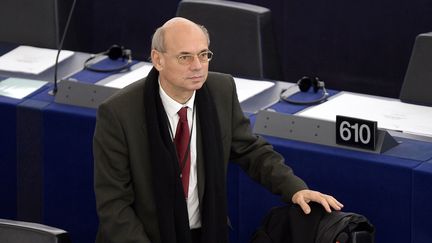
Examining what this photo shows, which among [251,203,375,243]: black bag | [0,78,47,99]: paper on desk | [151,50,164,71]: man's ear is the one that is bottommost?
[251,203,375,243]: black bag

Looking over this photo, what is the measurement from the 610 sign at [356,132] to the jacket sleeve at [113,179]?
35.6 inches

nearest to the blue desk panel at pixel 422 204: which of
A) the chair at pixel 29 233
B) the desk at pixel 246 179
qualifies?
the desk at pixel 246 179

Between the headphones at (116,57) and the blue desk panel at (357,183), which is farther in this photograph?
the headphones at (116,57)

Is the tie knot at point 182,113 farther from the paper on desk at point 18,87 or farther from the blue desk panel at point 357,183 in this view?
the paper on desk at point 18,87

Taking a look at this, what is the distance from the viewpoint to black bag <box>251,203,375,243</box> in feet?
12.3

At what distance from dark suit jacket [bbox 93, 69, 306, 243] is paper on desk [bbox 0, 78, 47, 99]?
4.26ft

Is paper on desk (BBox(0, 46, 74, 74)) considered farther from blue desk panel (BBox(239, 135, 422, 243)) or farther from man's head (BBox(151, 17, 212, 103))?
man's head (BBox(151, 17, 212, 103))

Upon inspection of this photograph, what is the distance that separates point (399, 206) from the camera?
169 inches

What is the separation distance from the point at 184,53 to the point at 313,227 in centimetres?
68

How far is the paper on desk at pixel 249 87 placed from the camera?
503 centimetres

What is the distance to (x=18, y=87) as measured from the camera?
17.1 ft

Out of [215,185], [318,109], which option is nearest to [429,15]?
[318,109]

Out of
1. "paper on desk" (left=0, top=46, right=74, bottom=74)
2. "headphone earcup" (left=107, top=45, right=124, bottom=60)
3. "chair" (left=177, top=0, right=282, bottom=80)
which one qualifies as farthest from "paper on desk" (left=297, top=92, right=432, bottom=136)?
"paper on desk" (left=0, top=46, right=74, bottom=74)

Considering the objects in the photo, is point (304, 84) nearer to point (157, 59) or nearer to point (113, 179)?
point (157, 59)
